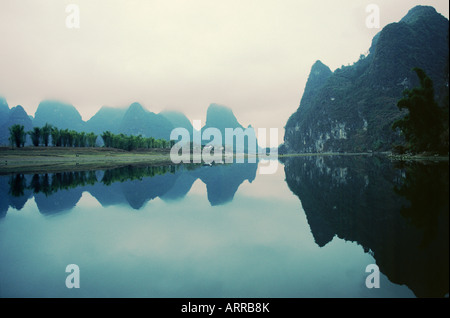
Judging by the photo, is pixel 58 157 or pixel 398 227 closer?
pixel 398 227

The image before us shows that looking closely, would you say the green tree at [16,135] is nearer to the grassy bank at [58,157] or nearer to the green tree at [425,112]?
the grassy bank at [58,157]

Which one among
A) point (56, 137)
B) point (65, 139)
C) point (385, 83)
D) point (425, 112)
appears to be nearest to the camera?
point (425, 112)

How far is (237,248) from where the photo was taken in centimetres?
671

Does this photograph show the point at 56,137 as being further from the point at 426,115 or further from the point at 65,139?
the point at 426,115

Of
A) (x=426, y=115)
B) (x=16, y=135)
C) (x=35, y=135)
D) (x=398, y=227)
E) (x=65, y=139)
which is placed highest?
(x=35, y=135)

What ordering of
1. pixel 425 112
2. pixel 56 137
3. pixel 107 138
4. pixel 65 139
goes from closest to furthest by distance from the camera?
pixel 425 112 → pixel 56 137 → pixel 65 139 → pixel 107 138

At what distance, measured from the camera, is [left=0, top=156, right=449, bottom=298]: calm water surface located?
463 cm

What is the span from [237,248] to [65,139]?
99428 millimetres

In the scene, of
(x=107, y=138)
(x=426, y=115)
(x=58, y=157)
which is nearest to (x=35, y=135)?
(x=58, y=157)

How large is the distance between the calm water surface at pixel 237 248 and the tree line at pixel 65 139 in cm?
7857

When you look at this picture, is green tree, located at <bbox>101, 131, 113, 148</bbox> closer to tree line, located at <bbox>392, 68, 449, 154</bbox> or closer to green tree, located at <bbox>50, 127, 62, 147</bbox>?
green tree, located at <bbox>50, 127, 62, 147</bbox>

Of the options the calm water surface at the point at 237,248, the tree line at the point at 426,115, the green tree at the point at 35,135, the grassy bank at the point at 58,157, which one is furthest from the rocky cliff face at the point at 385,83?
the green tree at the point at 35,135

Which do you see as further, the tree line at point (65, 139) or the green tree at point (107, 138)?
the green tree at point (107, 138)

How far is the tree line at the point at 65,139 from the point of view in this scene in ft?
226
